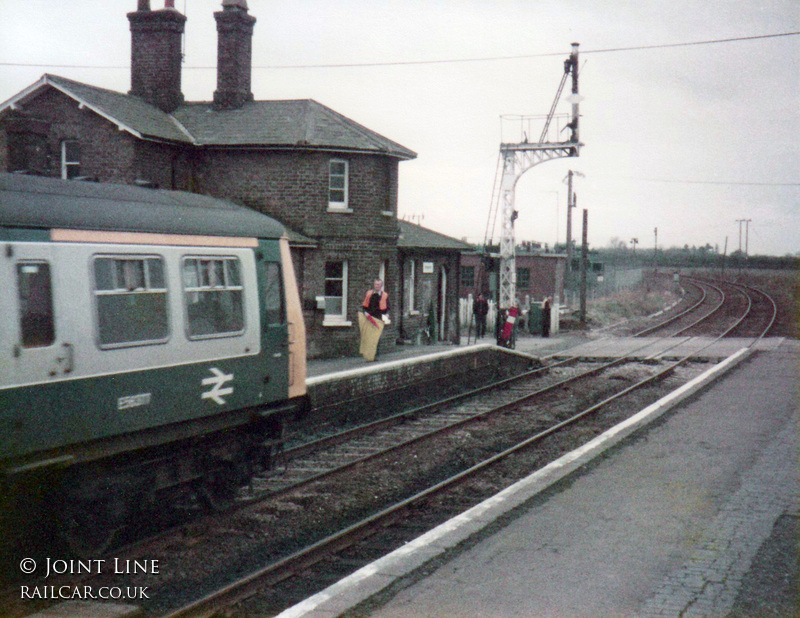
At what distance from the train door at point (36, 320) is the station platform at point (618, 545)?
251 centimetres

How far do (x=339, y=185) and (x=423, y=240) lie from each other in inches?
200

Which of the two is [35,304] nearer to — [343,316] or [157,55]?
[343,316]

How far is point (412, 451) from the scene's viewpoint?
12.0 meters

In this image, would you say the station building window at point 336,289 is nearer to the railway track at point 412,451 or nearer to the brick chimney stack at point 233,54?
the railway track at point 412,451

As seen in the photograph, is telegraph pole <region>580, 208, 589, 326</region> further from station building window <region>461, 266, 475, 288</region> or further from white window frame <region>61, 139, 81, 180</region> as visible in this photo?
white window frame <region>61, 139, 81, 180</region>

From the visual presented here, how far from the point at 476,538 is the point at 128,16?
19.2 metres

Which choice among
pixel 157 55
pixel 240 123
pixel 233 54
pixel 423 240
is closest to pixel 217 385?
pixel 240 123

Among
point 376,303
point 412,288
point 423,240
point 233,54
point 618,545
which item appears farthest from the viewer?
point 423,240

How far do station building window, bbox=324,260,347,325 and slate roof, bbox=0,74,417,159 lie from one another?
9.96 ft

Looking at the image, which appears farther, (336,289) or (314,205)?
(336,289)

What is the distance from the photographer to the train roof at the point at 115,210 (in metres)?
6.22

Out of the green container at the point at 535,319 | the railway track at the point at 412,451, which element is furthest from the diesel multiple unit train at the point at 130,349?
the green container at the point at 535,319

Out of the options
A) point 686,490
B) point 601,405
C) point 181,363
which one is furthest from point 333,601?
point 601,405

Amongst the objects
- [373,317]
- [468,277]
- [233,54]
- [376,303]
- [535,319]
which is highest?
[233,54]
